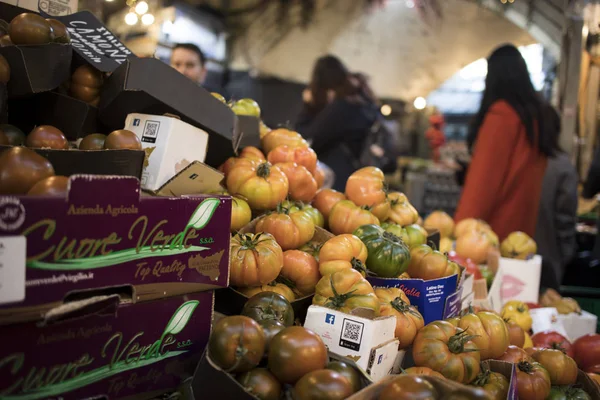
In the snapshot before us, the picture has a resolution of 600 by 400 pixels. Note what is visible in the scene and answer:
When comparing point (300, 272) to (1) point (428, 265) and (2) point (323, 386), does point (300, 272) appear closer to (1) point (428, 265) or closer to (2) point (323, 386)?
(1) point (428, 265)

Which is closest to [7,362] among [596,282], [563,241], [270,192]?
[270,192]

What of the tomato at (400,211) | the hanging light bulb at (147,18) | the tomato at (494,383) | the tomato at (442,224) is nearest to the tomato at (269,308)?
the tomato at (494,383)

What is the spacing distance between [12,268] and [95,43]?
1.13m

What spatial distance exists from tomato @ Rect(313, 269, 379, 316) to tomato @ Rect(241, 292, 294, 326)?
119 mm

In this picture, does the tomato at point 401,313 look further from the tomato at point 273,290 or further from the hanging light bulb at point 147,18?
the hanging light bulb at point 147,18

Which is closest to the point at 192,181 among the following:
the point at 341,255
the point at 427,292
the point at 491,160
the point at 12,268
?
the point at 341,255

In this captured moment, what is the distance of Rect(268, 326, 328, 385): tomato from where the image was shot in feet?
4.33

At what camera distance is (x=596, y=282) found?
438 centimetres

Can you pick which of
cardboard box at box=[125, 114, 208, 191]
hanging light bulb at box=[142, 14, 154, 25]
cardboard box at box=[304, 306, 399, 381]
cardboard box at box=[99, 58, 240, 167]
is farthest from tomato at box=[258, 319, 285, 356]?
hanging light bulb at box=[142, 14, 154, 25]

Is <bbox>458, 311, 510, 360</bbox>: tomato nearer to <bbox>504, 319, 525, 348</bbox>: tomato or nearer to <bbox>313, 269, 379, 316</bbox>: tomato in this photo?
<bbox>504, 319, 525, 348</bbox>: tomato

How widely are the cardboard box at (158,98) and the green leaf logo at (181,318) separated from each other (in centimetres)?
71

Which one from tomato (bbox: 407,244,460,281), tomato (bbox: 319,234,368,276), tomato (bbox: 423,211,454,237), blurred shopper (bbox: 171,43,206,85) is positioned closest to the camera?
tomato (bbox: 319,234,368,276)

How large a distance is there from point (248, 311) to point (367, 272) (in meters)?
0.54

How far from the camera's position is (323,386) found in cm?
126
